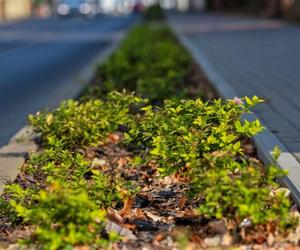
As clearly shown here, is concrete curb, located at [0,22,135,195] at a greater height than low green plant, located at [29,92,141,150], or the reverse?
low green plant, located at [29,92,141,150]

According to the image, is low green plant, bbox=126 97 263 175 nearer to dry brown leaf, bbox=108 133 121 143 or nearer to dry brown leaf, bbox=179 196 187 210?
dry brown leaf, bbox=179 196 187 210

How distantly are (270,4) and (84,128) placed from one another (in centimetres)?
3481

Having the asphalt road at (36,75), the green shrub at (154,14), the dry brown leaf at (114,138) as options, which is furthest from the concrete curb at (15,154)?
the green shrub at (154,14)

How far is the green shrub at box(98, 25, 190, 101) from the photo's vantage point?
9570 mm

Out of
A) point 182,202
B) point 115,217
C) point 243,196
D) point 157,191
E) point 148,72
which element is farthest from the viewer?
point 148,72

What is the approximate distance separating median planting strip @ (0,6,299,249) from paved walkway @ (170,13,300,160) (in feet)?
3.42

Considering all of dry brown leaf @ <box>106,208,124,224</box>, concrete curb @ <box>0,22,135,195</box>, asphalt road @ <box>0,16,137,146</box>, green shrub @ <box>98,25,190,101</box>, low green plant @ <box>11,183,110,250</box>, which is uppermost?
low green plant @ <box>11,183,110,250</box>

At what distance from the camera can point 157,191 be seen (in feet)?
18.8

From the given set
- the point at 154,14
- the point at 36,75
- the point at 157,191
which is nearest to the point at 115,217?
the point at 157,191

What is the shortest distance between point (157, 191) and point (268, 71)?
8.24 meters

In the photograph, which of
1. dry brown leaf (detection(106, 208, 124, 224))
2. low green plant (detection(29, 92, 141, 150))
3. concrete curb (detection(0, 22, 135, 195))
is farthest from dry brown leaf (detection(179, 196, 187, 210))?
low green plant (detection(29, 92, 141, 150))

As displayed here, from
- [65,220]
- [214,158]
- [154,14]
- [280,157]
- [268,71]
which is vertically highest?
[214,158]

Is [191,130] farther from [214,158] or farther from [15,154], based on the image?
[15,154]

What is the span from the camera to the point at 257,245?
4.19 metres
